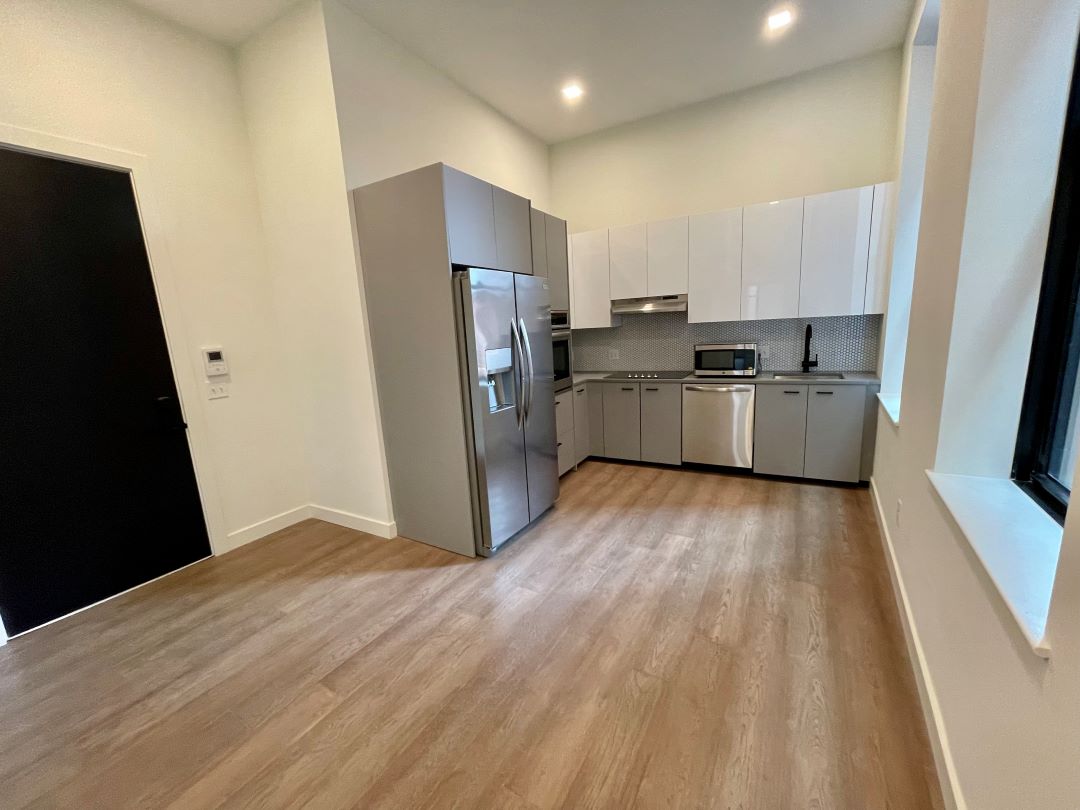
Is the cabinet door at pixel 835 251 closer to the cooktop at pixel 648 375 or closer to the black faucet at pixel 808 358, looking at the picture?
the black faucet at pixel 808 358

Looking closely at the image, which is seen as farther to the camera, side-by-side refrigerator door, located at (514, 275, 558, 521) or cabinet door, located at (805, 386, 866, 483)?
cabinet door, located at (805, 386, 866, 483)

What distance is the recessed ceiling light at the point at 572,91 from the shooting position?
3469 millimetres

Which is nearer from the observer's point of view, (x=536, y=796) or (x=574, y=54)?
(x=536, y=796)

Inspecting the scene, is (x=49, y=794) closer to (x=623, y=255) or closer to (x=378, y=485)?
(x=378, y=485)

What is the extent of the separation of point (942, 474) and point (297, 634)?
280 centimetres

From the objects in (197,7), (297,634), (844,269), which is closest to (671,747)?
(297,634)

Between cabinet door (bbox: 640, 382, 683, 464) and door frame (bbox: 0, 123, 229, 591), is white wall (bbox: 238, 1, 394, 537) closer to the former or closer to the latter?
door frame (bbox: 0, 123, 229, 591)

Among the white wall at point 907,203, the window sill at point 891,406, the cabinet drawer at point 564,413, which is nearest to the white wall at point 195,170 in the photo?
the cabinet drawer at point 564,413

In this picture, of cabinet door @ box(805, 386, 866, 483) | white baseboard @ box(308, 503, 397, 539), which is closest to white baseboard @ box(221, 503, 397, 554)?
white baseboard @ box(308, 503, 397, 539)

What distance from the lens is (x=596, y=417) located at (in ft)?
14.1

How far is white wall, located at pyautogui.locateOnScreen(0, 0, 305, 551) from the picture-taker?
211 centimetres

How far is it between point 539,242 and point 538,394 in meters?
1.34

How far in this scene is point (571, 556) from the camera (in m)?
2.64

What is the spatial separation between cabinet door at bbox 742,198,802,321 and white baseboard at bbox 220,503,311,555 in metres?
4.09
